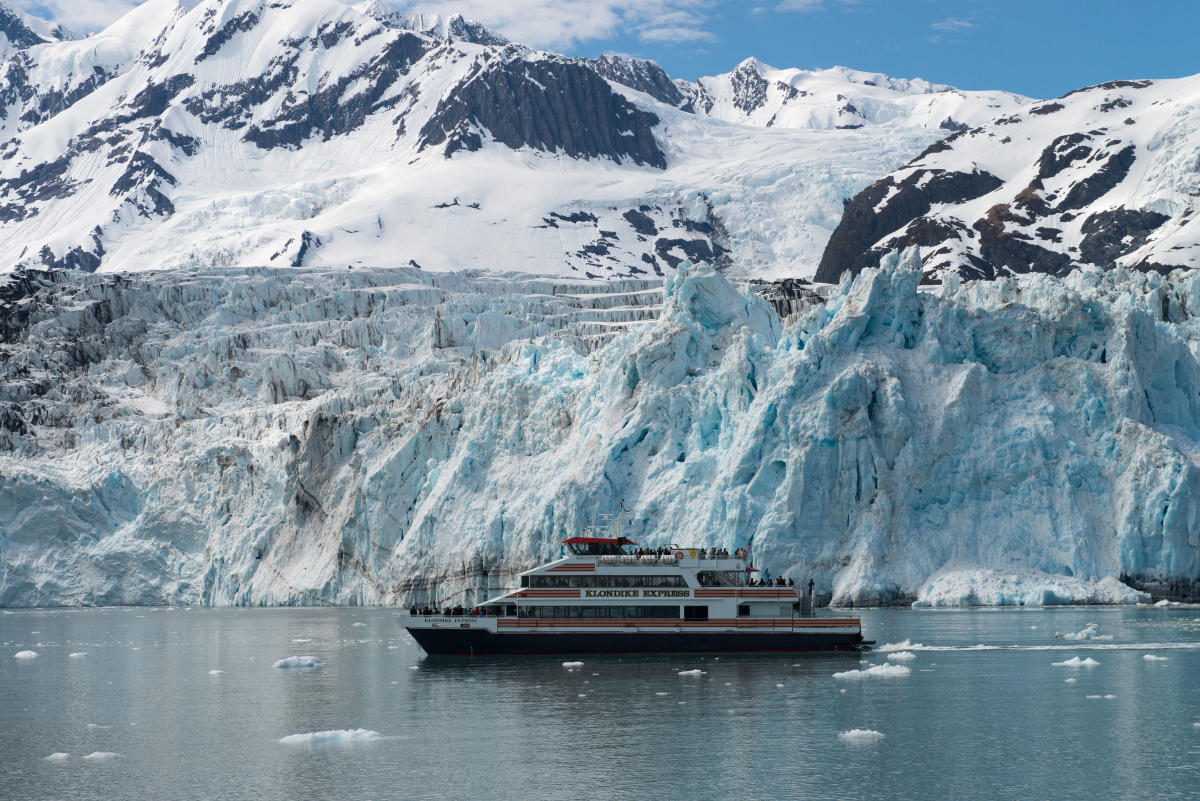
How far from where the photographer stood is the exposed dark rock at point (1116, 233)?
178 meters

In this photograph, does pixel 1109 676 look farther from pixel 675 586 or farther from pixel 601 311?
pixel 601 311

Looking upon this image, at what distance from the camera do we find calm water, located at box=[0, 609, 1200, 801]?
28578 mm

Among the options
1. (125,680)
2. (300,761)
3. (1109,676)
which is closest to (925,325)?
(1109,676)

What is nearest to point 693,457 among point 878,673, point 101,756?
point 878,673

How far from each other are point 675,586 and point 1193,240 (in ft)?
416

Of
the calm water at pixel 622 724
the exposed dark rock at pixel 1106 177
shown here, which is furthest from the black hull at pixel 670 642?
the exposed dark rock at pixel 1106 177

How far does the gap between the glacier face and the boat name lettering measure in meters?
16.8

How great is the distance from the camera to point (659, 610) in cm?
5128

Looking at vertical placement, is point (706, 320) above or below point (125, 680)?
above

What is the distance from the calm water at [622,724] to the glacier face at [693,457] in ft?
39.5

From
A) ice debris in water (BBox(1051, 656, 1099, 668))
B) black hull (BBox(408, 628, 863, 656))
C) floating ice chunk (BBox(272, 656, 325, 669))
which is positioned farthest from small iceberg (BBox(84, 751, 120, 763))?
ice debris in water (BBox(1051, 656, 1099, 668))

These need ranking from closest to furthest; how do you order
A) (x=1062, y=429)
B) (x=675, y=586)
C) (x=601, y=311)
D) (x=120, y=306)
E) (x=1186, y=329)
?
(x=675, y=586) < (x=1062, y=429) < (x=1186, y=329) < (x=120, y=306) < (x=601, y=311)

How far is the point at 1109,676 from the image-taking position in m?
42.1

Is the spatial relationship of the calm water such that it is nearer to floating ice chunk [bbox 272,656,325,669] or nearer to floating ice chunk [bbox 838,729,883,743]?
floating ice chunk [bbox 838,729,883,743]
